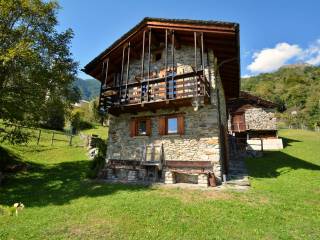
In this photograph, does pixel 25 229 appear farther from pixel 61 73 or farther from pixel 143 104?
pixel 61 73

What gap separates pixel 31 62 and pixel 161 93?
22.9ft

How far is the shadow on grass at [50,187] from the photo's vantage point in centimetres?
1044

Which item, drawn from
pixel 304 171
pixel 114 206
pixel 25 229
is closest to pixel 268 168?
pixel 304 171

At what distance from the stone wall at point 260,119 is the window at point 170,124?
16922 mm

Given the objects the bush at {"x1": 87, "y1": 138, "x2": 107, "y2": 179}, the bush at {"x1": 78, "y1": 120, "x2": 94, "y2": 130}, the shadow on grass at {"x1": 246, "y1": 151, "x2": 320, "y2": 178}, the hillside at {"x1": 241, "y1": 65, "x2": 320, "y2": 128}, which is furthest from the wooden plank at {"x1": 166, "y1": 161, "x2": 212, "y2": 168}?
the hillside at {"x1": 241, "y1": 65, "x2": 320, "y2": 128}

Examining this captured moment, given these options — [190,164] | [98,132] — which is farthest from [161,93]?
[98,132]

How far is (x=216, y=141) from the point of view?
41.5ft

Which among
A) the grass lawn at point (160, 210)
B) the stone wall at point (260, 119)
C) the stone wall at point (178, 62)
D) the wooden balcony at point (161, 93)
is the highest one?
the stone wall at point (178, 62)

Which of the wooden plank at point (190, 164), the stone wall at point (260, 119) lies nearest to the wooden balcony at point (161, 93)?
the wooden plank at point (190, 164)

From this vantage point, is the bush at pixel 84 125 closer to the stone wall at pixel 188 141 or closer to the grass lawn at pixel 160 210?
the grass lawn at pixel 160 210

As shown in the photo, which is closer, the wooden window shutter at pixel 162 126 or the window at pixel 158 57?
the wooden window shutter at pixel 162 126

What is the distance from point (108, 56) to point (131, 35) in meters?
2.27

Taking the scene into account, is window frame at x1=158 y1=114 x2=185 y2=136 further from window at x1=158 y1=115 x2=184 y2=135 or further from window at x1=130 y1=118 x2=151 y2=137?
window at x1=130 y1=118 x2=151 y2=137

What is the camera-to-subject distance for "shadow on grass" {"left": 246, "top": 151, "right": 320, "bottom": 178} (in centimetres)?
1457
